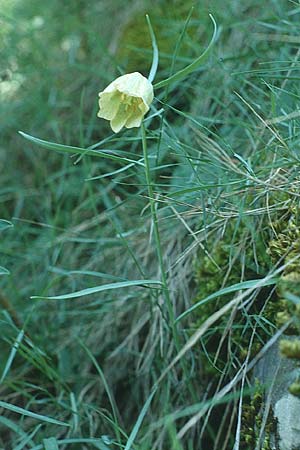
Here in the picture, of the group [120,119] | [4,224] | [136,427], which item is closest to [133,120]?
[120,119]

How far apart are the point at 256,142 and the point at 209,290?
31 cm

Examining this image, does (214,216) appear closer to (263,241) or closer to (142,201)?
(263,241)

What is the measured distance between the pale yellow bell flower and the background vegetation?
0.05 metres

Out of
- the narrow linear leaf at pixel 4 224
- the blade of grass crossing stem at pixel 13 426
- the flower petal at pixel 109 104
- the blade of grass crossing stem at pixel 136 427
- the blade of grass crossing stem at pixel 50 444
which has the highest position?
the flower petal at pixel 109 104

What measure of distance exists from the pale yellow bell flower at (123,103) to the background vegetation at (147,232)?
5 centimetres

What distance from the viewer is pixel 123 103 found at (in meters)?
0.99

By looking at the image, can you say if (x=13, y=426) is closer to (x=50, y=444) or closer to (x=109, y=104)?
(x=50, y=444)

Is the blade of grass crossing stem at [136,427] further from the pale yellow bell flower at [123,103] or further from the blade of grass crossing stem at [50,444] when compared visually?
the pale yellow bell flower at [123,103]

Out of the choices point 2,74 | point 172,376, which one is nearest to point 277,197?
point 172,376

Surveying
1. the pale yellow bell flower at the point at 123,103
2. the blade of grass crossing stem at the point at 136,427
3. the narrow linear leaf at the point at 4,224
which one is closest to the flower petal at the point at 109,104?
the pale yellow bell flower at the point at 123,103

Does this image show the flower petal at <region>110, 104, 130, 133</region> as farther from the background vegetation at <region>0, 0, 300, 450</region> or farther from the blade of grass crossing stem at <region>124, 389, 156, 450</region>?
the blade of grass crossing stem at <region>124, 389, 156, 450</region>

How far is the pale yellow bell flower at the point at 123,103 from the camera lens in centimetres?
94

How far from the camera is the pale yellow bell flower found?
3.07 feet

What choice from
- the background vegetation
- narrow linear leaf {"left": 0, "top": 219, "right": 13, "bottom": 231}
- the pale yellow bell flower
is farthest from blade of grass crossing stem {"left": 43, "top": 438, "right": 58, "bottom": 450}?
the pale yellow bell flower
